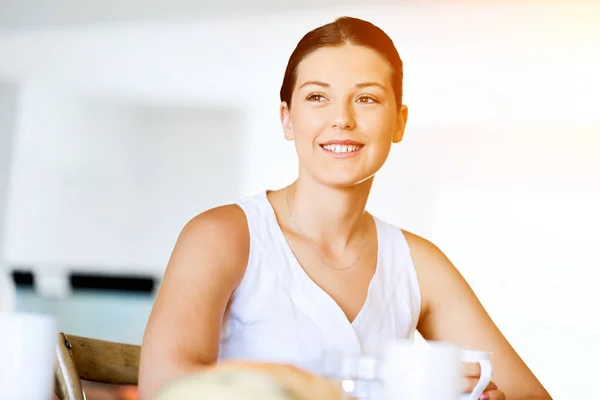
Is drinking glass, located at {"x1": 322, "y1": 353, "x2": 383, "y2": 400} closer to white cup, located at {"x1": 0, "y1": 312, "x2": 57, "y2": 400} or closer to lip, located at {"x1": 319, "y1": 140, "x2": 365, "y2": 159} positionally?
white cup, located at {"x1": 0, "y1": 312, "x2": 57, "y2": 400}

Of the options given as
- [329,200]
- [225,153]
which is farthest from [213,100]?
[329,200]

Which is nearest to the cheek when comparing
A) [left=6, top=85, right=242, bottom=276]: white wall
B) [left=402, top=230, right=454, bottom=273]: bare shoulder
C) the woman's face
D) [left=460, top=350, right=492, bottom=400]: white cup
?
the woman's face

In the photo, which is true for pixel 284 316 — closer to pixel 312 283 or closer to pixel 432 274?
pixel 312 283

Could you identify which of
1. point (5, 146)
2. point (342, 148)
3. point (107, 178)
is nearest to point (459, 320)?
point (342, 148)

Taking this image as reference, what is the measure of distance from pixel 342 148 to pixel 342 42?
0.20 metres

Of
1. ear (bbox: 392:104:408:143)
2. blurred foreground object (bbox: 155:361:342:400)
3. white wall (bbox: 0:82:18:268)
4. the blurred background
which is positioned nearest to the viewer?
blurred foreground object (bbox: 155:361:342:400)

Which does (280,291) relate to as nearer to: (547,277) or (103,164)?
(547,277)

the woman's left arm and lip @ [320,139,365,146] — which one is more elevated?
lip @ [320,139,365,146]

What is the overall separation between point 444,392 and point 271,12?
2.90 meters

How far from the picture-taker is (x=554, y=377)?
114 inches

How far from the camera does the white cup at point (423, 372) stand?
52cm

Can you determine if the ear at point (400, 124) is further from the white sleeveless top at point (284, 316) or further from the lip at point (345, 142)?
the white sleeveless top at point (284, 316)

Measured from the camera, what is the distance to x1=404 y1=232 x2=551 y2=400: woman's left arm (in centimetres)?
124

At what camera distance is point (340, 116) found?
1428mm
